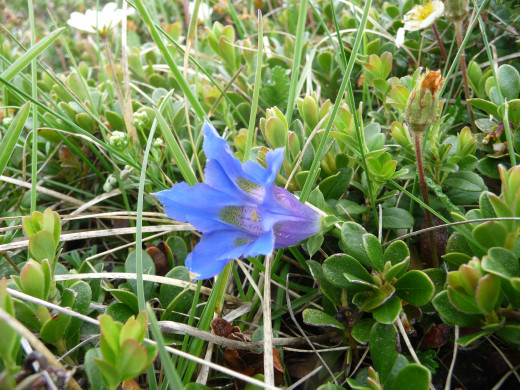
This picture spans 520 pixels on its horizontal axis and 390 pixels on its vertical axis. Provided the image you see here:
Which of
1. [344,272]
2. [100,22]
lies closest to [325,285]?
[344,272]

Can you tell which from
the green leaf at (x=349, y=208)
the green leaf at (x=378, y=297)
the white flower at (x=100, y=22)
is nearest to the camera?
the green leaf at (x=378, y=297)

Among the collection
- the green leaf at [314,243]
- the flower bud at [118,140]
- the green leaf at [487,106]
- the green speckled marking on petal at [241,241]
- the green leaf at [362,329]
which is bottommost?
the green leaf at [362,329]

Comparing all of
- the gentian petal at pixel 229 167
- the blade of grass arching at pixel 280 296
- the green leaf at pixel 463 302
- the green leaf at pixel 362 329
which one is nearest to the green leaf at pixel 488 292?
the green leaf at pixel 463 302

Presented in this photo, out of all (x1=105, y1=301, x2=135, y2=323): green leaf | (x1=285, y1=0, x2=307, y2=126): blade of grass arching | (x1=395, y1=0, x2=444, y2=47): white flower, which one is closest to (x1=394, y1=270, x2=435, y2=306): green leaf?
(x1=285, y1=0, x2=307, y2=126): blade of grass arching

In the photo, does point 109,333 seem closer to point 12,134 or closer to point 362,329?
point 362,329

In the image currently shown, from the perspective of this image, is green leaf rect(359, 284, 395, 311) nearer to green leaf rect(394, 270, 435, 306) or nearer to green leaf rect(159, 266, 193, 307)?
green leaf rect(394, 270, 435, 306)

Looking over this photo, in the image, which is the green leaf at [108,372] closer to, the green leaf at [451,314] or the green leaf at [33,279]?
the green leaf at [33,279]
